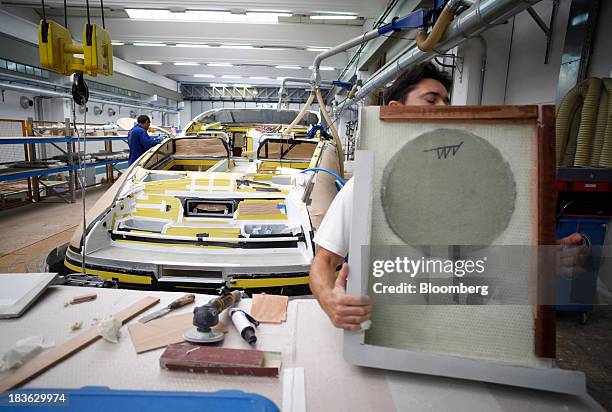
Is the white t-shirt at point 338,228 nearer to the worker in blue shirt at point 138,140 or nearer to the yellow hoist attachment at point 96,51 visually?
the yellow hoist attachment at point 96,51

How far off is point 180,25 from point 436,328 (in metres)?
11.4

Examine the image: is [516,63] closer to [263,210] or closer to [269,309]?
[263,210]

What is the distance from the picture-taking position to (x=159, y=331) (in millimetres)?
1088

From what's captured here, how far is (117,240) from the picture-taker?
2676mm

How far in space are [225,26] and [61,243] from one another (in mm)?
8003

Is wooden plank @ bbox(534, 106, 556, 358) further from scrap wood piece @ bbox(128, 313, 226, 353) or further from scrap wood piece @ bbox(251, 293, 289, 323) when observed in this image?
scrap wood piece @ bbox(128, 313, 226, 353)

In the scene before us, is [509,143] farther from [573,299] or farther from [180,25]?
[180,25]

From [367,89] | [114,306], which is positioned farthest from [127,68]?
[114,306]

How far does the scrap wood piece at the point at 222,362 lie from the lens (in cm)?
90

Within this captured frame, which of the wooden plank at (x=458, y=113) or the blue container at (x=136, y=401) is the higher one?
the wooden plank at (x=458, y=113)

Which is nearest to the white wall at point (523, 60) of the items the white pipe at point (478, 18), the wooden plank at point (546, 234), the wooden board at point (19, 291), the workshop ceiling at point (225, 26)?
the white pipe at point (478, 18)

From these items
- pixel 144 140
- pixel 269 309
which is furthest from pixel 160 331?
pixel 144 140

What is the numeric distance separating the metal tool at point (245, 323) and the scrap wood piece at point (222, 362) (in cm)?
11

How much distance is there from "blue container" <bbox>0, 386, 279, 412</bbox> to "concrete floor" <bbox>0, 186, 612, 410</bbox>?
2.33 meters
